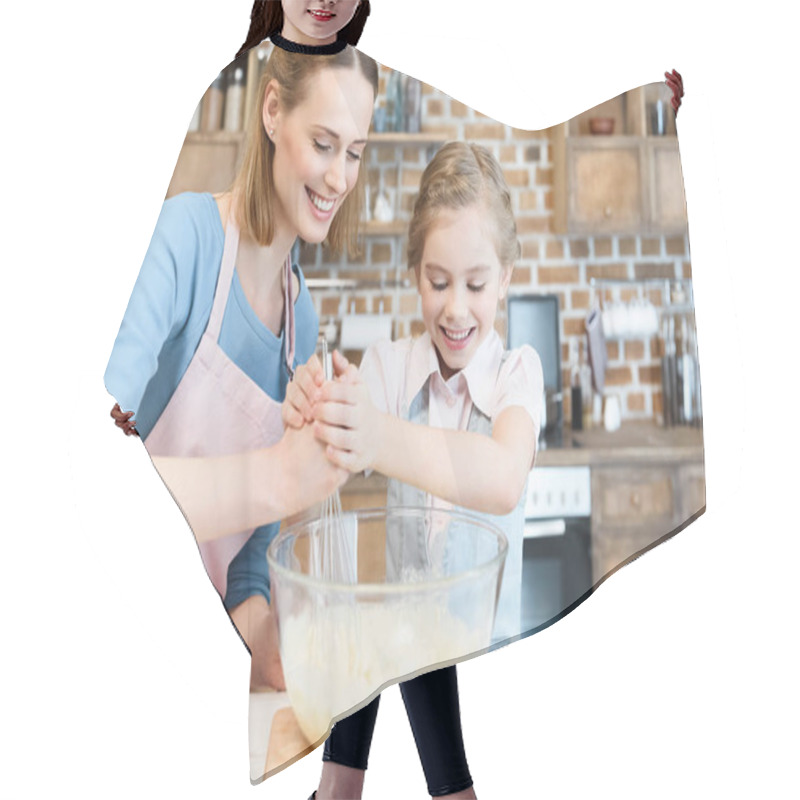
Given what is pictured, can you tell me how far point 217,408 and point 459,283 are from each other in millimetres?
408

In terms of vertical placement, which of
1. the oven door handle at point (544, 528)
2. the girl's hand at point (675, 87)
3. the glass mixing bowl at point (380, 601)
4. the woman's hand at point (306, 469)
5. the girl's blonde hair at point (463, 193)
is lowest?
the glass mixing bowl at point (380, 601)

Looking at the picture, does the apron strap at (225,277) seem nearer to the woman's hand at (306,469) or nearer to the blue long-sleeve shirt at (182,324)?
the blue long-sleeve shirt at (182,324)

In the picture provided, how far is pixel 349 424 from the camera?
1.61 metres

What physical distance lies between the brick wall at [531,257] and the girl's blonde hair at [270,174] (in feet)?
0.10

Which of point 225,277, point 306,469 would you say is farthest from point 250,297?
point 306,469

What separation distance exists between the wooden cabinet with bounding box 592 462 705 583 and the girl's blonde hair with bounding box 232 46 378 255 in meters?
0.53

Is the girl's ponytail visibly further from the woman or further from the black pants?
the black pants

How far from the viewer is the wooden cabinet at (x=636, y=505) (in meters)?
1.64

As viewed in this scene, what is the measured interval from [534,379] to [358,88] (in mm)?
514

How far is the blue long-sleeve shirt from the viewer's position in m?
1.59

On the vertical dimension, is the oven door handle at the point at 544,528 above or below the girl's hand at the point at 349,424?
below

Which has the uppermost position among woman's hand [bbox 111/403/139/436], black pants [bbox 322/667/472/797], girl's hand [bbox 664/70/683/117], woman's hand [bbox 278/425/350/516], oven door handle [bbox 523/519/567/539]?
girl's hand [bbox 664/70/683/117]

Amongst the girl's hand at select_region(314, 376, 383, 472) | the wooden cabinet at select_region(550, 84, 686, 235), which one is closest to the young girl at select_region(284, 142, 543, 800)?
the girl's hand at select_region(314, 376, 383, 472)

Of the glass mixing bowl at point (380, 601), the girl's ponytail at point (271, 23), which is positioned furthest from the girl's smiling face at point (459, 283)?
the girl's ponytail at point (271, 23)
